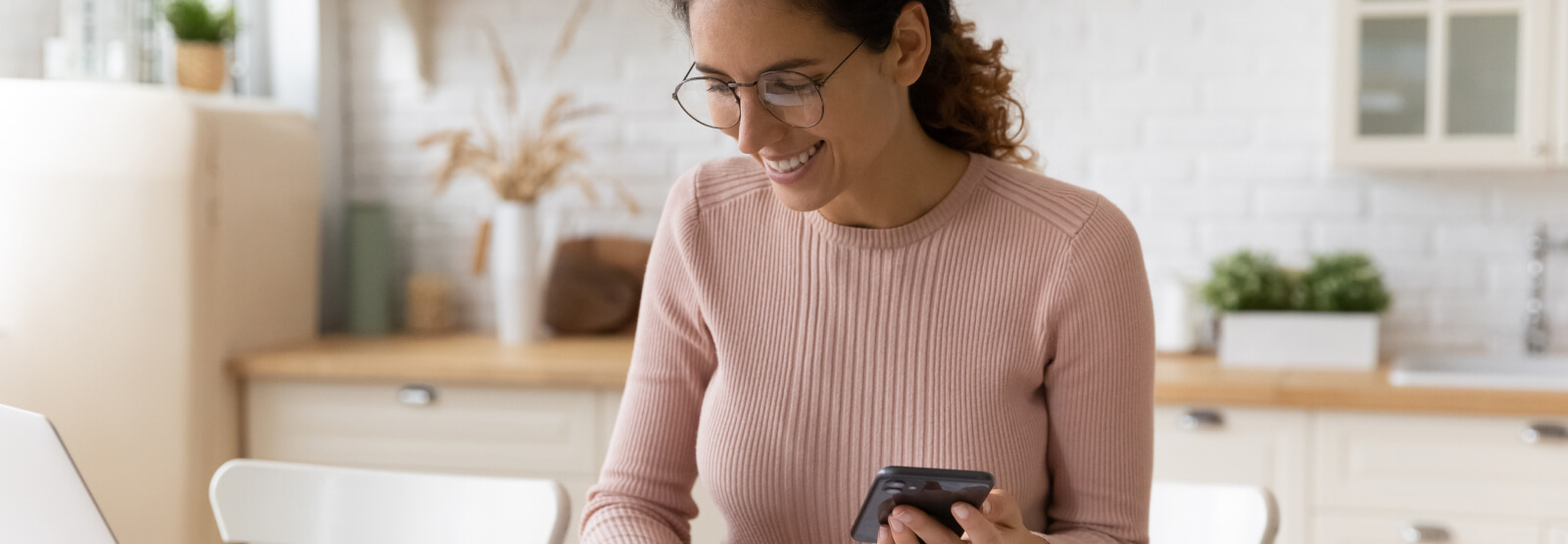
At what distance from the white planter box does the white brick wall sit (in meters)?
0.28

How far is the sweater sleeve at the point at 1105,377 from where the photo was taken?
123 centimetres

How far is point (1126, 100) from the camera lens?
2.92 metres

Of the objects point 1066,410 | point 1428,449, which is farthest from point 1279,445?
point 1066,410

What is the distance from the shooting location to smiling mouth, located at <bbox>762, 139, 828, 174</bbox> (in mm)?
1156

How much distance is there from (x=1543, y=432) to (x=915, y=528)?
167cm

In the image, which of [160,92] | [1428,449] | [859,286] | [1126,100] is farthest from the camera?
[1126,100]

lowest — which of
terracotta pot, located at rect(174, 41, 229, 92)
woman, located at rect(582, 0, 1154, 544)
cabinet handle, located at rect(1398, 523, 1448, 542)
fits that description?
cabinet handle, located at rect(1398, 523, 1448, 542)

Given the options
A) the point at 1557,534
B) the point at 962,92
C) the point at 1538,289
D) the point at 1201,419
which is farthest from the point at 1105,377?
the point at 1538,289

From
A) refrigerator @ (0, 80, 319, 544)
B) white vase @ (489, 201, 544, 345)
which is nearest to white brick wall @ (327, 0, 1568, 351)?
white vase @ (489, 201, 544, 345)

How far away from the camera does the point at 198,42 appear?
286 centimetres

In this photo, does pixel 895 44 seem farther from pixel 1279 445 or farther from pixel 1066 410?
pixel 1279 445

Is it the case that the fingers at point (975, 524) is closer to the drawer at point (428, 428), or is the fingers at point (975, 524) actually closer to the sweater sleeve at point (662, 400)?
Answer: the sweater sleeve at point (662, 400)

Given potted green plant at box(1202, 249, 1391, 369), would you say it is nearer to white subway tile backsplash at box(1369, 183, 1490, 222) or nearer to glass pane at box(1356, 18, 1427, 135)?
white subway tile backsplash at box(1369, 183, 1490, 222)

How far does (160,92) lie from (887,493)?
201 cm
